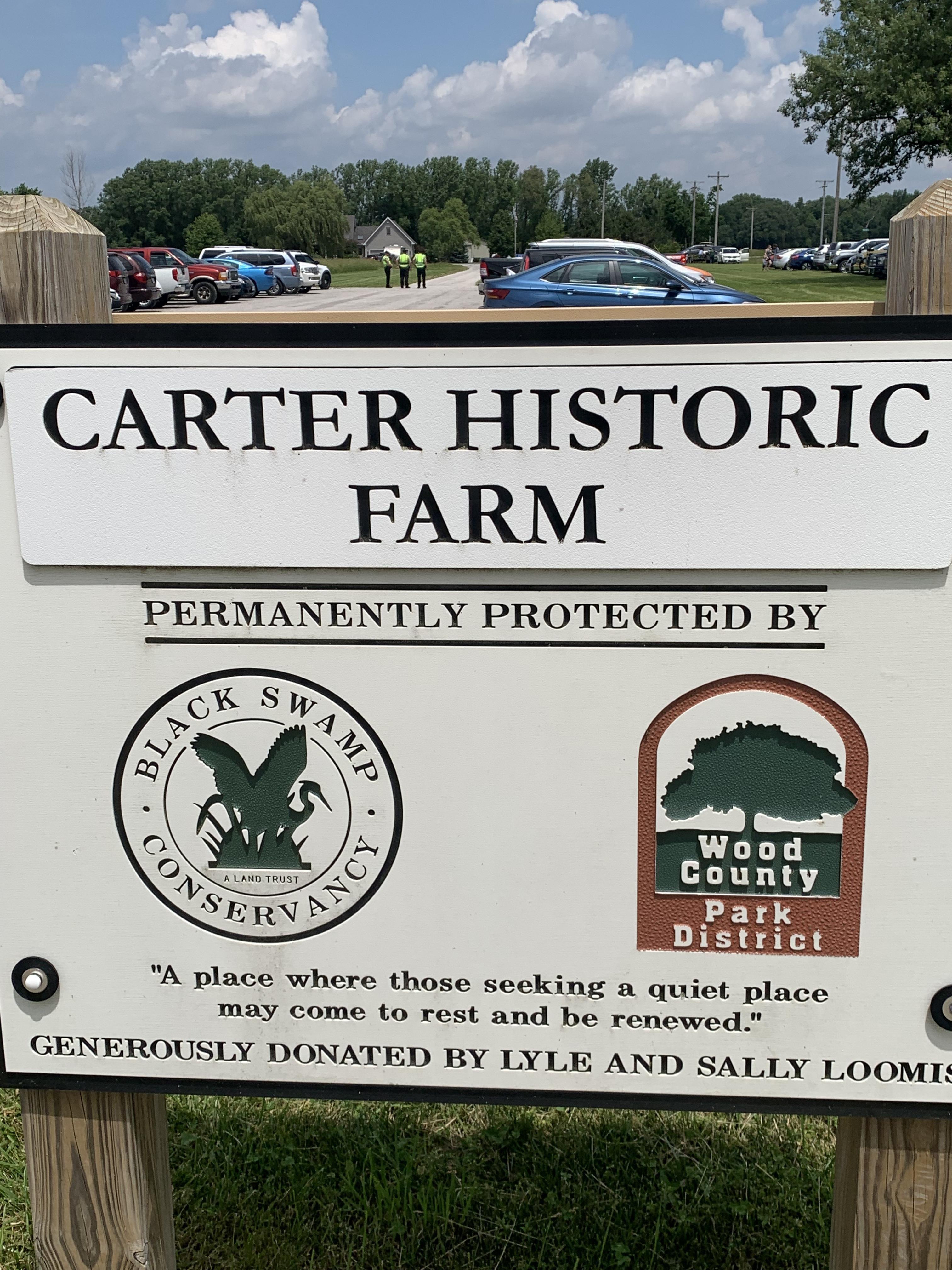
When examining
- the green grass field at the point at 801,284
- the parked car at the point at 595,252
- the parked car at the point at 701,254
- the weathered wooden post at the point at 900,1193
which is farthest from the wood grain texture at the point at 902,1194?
the parked car at the point at 701,254

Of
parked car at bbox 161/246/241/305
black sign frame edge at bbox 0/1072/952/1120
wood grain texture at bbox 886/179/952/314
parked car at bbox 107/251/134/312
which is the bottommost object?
black sign frame edge at bbox 0/1072/952/1120

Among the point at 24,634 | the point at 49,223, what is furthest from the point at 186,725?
the point at 49,223

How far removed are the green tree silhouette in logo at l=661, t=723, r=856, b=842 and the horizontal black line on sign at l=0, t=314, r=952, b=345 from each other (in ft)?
1.83

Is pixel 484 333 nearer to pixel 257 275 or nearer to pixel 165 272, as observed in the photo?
pixel 165 272

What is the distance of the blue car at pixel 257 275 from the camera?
40531mm

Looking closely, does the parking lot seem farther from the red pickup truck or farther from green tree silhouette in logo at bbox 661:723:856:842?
green tree silhouette in logo at bbox 661:723:856:842

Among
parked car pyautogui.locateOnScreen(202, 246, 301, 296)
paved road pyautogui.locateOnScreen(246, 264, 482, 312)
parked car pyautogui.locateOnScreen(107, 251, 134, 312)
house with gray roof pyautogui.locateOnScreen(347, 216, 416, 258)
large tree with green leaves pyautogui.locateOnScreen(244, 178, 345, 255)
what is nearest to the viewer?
parked car pyautogui.locateOnScreen(107, 251, 134, 312)

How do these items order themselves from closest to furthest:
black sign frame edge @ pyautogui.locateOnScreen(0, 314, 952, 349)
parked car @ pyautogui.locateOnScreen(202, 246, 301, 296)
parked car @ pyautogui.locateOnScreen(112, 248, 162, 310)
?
black sign frame edge @ pyautogui.locateOnScreen(0, 314, 952, 349) → parked car @ pyautogui.locateOnScreen(112, 248, 162, 310) → parked car @ pyautogui.locateOnScreen(202, 246, 301, 296)

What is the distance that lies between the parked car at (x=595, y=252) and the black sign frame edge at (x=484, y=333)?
66.0ft

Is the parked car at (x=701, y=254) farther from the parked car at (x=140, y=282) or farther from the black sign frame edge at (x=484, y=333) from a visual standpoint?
the black sign frame edge at (x=484, y=333)

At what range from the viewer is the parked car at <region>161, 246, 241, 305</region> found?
1404 inches

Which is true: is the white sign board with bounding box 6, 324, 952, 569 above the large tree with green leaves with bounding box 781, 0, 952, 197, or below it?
below

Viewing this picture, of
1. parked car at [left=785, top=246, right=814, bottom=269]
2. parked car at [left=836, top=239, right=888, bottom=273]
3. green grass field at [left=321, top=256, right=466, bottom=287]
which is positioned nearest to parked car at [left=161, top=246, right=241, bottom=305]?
green grass field at [left=321, top=256, right=466, bottom=287]

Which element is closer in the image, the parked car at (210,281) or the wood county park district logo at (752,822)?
the wood county park district logo at (752,822)
